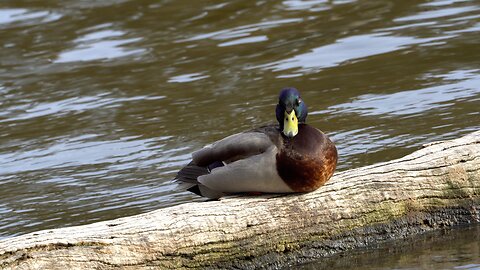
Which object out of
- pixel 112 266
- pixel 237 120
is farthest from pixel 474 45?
pixel 112 266

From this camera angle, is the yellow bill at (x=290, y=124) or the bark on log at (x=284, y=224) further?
the yellow bill at (x=290, y=124)

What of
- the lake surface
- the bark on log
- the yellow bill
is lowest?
the lake surface

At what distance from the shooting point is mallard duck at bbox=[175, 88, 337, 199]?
5.54m

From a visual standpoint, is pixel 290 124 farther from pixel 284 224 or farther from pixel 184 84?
pixel 184 84

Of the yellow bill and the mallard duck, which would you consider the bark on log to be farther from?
the yellow bill

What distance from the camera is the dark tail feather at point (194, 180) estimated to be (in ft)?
19.2

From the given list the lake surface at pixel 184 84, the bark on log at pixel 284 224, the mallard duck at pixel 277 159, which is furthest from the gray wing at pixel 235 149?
the lake surface at pixel 184 84

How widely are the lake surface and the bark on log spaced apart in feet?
5.23

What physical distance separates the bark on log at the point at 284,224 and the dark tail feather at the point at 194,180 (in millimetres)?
343

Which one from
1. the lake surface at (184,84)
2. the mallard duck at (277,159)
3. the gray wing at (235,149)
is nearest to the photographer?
the mallard duck at (277,159)

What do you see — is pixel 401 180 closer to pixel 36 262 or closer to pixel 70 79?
pixel 36 262

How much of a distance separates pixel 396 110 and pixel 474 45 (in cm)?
195

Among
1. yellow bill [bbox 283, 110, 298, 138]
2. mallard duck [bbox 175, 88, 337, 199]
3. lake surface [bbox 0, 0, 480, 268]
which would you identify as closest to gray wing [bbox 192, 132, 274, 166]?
mallard duck [bbox 175, 88, 337, 199]

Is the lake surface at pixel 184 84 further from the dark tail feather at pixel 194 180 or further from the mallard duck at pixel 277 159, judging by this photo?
the mallard duck at pixel 277 159
